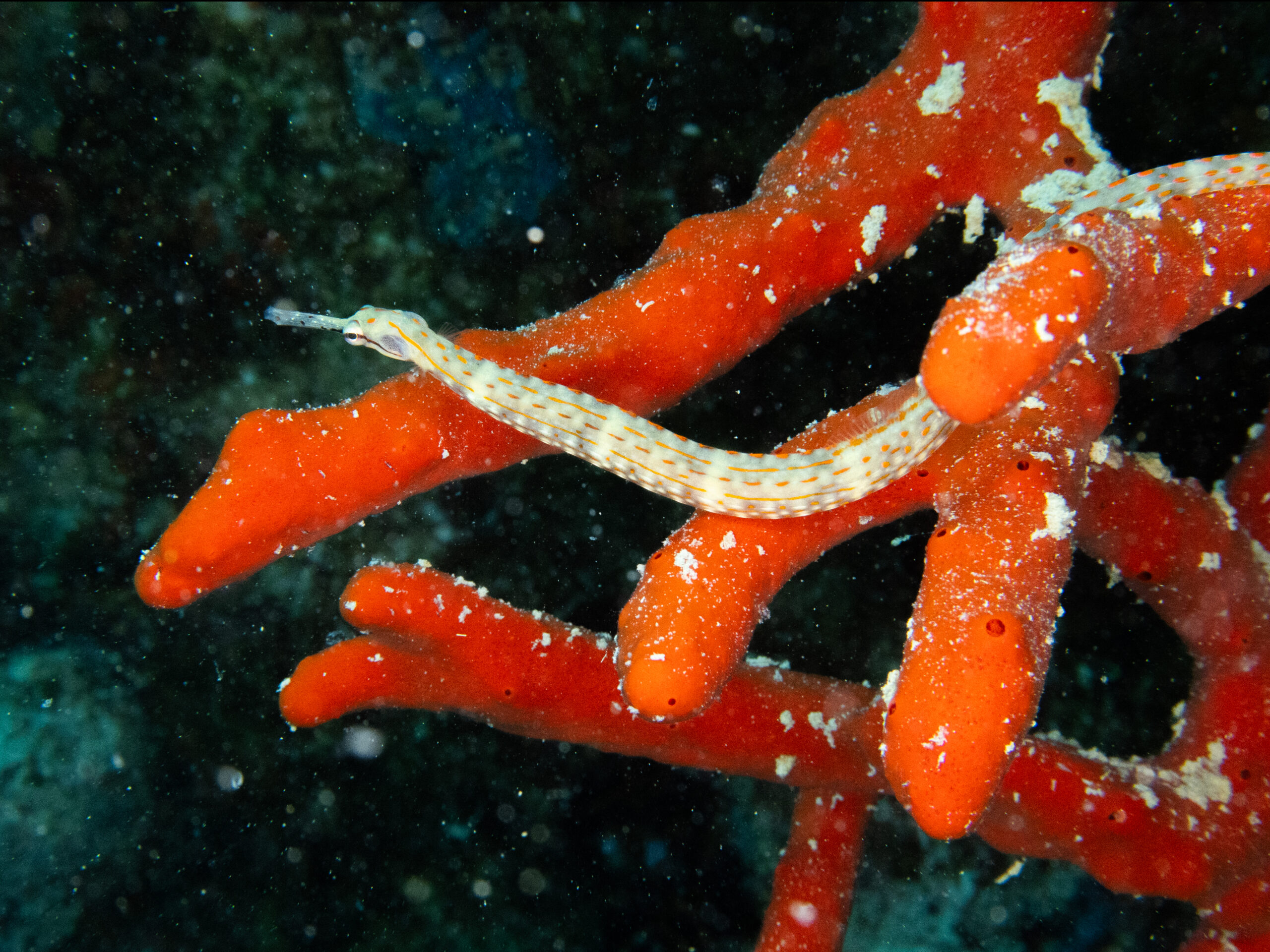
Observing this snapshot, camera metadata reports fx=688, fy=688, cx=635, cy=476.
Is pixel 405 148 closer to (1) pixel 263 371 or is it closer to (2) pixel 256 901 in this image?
(1) pixel 263 371

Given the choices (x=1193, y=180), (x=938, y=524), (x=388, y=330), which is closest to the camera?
(x=1193, y=180)

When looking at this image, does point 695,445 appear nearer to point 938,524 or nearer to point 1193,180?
point 938,524

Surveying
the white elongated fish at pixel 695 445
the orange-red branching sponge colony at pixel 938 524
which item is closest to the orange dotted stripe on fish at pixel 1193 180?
the orange-red branching sponge colony at pixel 938 524

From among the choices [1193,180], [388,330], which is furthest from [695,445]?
[1193,180]

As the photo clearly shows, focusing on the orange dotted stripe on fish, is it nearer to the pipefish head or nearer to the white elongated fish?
the white elongated fish

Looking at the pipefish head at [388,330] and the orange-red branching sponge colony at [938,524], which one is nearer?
the orange-red branching sponge colony at [938,524]

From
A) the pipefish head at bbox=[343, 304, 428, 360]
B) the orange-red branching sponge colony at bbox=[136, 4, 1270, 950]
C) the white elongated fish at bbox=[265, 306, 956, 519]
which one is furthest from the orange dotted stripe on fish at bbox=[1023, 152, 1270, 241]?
the pipefish head at bbox=[343, 304, 428, 360]

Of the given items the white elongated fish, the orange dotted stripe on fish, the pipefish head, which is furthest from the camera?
the pipefish head

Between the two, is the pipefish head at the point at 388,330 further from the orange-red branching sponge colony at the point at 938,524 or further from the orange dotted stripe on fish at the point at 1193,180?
the orange dotted stripe on fish at the point at 1193,180
